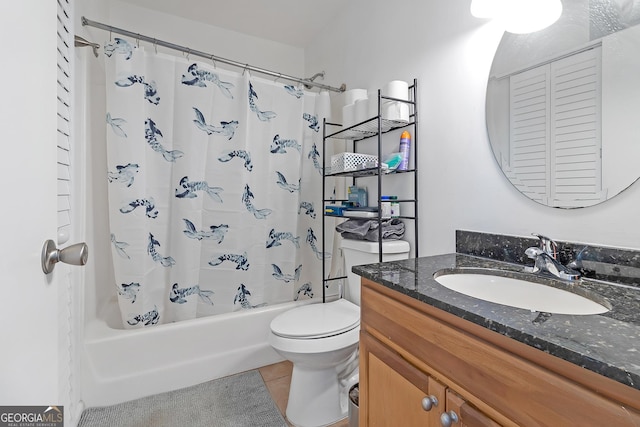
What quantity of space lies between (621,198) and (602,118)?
242mm

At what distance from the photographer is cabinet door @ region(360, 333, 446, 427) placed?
679mm

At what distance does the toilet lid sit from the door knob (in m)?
0.87

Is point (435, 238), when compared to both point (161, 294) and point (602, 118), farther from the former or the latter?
point (161, 294)

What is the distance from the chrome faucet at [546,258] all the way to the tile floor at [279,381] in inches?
42.9

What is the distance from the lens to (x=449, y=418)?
24.6 inches

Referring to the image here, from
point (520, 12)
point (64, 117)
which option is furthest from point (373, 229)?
point (64, 117)

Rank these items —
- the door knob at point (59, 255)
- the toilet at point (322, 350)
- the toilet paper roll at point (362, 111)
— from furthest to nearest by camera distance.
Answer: the toilet paper roll at point (362, 111)
the toilet at point (322, 350)
the door knob at point (59, 255)

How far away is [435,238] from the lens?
1.37 meters

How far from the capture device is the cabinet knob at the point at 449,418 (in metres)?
0.62

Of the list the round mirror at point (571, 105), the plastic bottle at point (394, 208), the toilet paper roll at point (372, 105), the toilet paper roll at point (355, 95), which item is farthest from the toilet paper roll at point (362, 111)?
the round mirror at point (571, 105)

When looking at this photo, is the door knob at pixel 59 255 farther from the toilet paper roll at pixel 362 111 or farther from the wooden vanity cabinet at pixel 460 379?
the toilet paper roll at pixel 362 111

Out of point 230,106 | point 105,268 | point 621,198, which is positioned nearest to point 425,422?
point 621,198
